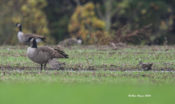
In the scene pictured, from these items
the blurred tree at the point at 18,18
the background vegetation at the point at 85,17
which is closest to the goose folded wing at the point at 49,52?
the background vegetation at the point at 85,17

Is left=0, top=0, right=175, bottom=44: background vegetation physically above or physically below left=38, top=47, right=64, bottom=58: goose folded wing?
above

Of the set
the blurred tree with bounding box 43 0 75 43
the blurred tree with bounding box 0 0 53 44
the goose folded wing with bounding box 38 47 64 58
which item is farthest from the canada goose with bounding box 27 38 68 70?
the blurred tree with bounding box 43 0 75 43

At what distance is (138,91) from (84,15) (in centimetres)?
3569

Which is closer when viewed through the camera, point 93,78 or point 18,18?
point 93,78

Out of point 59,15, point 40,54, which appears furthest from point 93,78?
point 59,15

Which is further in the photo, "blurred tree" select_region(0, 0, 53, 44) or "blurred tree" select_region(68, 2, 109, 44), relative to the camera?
"blurred tree" select_region(68, 2, 109, 44)

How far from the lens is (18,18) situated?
4550cm

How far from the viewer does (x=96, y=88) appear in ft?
46.2

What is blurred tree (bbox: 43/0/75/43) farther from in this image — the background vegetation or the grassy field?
the grassy field

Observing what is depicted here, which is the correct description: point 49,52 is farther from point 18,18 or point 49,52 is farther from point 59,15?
point 59,15

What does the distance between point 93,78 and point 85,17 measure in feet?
112

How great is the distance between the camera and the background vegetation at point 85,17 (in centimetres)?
4625

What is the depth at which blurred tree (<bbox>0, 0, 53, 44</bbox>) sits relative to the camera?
45.2 metres

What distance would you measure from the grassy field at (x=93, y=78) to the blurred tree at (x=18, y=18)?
2125 centimetres
